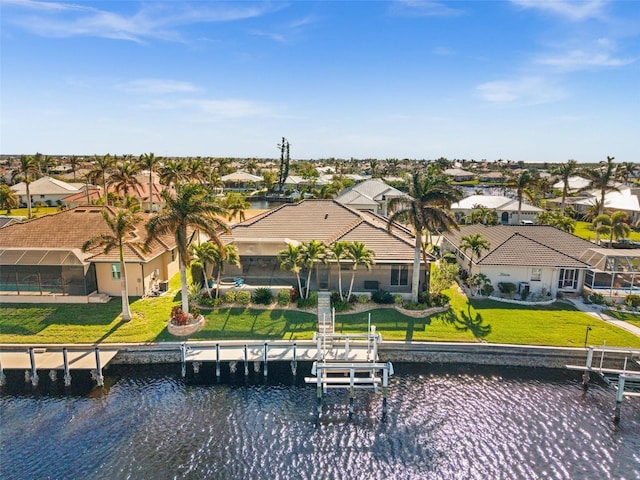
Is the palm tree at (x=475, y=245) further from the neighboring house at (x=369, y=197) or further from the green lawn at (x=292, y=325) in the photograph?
the neighboring house at (x=369, y=197)

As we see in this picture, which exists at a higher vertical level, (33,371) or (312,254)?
(312,254)

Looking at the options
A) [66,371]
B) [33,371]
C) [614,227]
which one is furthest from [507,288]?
[33,371]

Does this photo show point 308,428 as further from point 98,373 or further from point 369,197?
point 369,197

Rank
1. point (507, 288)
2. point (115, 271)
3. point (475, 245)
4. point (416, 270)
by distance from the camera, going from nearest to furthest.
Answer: point (416, 270) → point (115, 271) → point (507, 288) → point (475, 245)

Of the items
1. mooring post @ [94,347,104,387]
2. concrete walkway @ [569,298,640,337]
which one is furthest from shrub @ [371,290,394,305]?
mooring post @ [94,347,104,387]

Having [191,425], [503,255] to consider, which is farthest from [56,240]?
[503,255]

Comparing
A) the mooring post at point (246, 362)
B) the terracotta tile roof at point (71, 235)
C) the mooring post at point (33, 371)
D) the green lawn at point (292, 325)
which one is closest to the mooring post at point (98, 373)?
the green lawn at point (292, 325)

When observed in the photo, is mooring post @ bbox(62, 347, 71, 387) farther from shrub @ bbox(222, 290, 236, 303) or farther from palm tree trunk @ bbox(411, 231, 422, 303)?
palm tree trunk @ bbox(411, 231, 422, 303)
